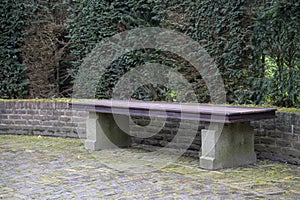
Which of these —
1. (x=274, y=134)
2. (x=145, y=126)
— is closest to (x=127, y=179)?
(x=274, y=134)

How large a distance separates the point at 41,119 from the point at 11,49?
1.89 m

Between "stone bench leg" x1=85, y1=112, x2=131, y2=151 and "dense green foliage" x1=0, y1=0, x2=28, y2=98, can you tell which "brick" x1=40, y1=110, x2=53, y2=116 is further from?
"stone bench leg" x1=85, y1=112, x2=131, y2=151

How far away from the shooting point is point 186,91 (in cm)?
749

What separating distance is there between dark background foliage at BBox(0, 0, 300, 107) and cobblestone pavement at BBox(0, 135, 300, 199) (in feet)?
4.62

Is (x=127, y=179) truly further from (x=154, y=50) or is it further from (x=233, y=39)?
(x=154, y=50)

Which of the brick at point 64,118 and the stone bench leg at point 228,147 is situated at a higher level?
the brick at point 64,118

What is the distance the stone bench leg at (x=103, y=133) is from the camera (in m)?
7.05

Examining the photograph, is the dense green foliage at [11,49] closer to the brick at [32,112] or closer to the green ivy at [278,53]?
the brick at [32,112]

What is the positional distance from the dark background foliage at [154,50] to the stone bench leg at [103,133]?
47.5 inches

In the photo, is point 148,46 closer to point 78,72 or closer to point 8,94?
point 78,72

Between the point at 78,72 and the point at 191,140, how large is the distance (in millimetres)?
3550

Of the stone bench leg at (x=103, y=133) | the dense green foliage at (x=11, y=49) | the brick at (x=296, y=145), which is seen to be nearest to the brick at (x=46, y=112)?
the dense green foliage at (x=11, y=49)

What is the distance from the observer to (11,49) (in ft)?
31.3

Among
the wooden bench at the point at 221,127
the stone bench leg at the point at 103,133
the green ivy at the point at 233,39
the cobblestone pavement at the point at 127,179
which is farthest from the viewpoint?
the stone bench leg at the point at 103,133
